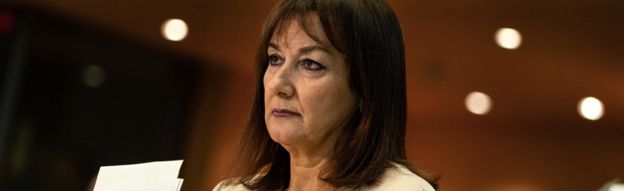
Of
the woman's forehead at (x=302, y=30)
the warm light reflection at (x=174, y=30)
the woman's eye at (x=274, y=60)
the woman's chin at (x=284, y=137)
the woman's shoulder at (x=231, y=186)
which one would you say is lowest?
the woman's shoulder at (x=231, y=186)

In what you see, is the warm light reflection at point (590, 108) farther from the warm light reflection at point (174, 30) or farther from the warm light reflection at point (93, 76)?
the warm light reflection at point (93, 76)

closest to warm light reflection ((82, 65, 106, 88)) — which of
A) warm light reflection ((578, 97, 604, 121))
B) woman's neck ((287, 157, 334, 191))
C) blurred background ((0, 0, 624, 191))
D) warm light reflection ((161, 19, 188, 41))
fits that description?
blurred background ((0, 0, 624, 191))

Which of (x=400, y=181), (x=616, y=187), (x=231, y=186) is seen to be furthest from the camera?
(x=616, y=187)

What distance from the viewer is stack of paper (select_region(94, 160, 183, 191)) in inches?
37.2

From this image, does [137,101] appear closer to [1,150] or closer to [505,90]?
[1,150]

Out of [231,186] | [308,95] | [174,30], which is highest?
[174,30]

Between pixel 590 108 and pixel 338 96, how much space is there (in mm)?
1066

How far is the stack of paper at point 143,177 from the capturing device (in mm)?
946

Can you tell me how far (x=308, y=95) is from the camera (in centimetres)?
94

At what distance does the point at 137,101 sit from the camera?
2.37 metres

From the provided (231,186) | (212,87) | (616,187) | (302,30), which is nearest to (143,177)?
(231,186)

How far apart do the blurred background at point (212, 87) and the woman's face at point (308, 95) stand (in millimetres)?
987

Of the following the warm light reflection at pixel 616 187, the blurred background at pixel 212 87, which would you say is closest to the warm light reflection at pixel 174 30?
the blurred background at pixel 212 87

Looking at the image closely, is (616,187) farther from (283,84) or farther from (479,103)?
(283,84)
